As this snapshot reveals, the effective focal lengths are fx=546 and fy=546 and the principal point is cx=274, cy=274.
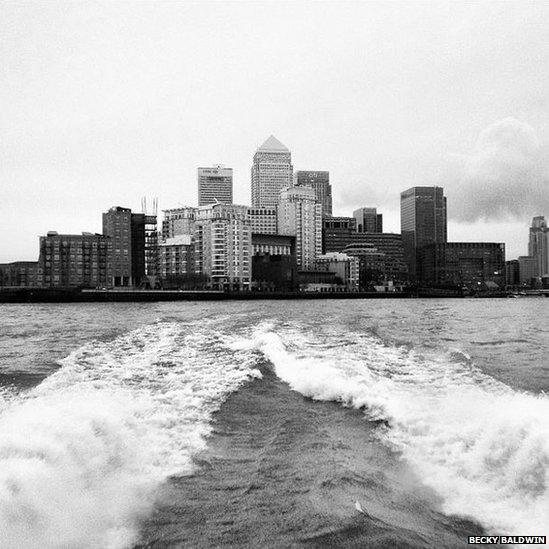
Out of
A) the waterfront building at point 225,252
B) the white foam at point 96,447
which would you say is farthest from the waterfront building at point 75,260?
the white foam at point 96,447

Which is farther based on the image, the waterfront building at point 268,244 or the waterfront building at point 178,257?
the waterfront building at point 268,244

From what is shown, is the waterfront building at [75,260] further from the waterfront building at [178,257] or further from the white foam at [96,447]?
the white foam at [96,447]

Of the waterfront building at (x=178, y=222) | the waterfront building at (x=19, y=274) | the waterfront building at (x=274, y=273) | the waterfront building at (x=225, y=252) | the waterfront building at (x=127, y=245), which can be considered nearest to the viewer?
the waterfront building at (x=225, y=252)

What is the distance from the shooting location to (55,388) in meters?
13.5

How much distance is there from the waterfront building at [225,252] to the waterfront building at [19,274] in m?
51.7

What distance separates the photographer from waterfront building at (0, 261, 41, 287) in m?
168

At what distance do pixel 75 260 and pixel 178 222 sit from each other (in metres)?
40.6

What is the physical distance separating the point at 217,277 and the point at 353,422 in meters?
147

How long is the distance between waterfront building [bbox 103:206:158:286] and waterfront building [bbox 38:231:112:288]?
6.74 ft

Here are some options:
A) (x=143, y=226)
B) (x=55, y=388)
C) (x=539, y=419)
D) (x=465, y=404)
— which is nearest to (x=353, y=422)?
(x=465, y=404)

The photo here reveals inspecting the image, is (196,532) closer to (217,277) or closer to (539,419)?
(539,419)

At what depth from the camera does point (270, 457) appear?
28.3 feet

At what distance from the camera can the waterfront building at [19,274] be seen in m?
168

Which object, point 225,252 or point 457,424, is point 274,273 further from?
point 457,424
